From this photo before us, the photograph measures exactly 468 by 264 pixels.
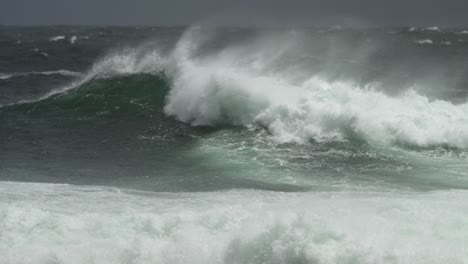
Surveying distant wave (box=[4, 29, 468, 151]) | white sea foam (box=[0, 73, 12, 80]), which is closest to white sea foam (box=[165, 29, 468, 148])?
distant wave (box=[4, 29, 468, 151])

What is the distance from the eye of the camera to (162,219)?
8383 mm

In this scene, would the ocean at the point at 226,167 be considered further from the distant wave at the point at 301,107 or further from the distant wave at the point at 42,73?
the distant wave at the point at 42,73

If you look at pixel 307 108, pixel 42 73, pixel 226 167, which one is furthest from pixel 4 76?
pixel 226 167

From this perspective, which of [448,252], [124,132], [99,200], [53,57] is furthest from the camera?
[53,57]

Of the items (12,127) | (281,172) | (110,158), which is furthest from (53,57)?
(281,172)

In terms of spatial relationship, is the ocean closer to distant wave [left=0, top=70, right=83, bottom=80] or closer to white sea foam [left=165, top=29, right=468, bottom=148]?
white sea foam [left=165, top=29, right=468, bottom=148]

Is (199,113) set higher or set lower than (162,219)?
higher

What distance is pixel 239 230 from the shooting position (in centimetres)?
796

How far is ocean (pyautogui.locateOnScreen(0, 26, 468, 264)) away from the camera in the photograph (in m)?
7.68

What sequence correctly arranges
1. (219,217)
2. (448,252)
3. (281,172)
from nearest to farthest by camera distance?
1. (448,252)
2. (219,217)
3. (281,172)

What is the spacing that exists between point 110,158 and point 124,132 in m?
2.49

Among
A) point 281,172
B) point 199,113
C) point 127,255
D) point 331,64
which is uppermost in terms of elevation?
point 331,64

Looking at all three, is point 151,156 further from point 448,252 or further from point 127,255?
point 448,252

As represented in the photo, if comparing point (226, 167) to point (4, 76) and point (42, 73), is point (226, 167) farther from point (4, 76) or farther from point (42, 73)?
point (42, 73)
